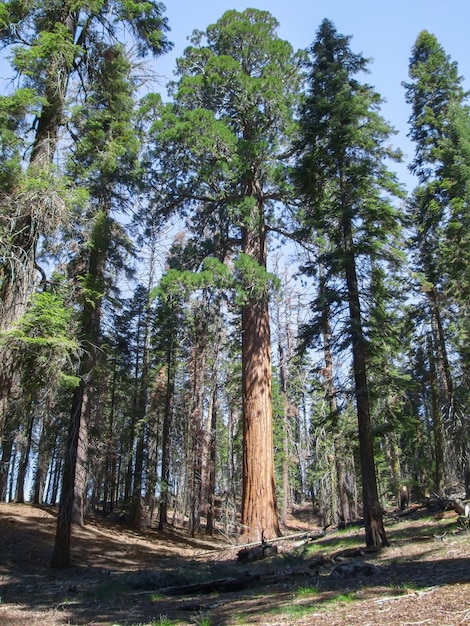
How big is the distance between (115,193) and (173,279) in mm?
3422

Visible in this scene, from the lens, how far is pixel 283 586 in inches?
273

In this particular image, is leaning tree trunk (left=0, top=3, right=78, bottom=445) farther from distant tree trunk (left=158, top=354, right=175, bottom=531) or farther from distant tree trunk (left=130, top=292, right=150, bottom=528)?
distant tree trunk (left=158, top=354, right=175, bottom=531)

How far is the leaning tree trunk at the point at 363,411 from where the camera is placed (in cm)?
959

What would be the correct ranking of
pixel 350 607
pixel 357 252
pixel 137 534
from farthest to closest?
pixel 137 534 < pixel 357 252 < pixel 350 607

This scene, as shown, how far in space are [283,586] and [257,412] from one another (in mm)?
5640

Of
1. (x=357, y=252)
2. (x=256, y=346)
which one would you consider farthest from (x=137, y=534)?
(x=357, y=252)

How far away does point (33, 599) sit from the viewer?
7156 mm

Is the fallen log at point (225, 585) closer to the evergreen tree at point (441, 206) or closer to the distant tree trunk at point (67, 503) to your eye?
the distant tree trunk at point (67, 503)

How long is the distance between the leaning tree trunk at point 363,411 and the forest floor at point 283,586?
503 mm

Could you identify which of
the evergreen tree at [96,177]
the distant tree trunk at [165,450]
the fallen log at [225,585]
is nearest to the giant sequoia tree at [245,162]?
the evergreen tree at [96,177]

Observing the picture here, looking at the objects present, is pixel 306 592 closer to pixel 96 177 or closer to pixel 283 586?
pixel 283 586

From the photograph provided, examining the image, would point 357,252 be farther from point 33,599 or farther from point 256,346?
point 33,599

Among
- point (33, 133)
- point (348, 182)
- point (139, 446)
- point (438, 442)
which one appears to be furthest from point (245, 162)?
point (139, 446)

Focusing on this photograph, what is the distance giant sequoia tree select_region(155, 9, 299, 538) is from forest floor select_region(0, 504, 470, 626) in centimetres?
285
